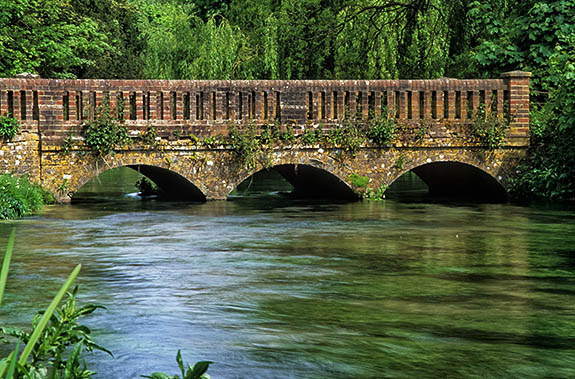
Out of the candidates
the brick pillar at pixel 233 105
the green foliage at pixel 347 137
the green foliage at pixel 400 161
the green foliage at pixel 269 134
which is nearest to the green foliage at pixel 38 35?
the brick pillar at pixel 233 105

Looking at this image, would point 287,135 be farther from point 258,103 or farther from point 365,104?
point 365,104

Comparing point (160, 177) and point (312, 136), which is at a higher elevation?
point (312, 136)

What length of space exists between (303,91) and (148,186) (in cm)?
529

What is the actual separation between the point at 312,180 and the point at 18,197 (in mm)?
6954

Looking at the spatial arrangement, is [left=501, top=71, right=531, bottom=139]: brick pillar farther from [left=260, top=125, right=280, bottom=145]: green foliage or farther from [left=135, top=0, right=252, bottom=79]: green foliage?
[left=135, top=0, right=252, bottom=79]: green foliage

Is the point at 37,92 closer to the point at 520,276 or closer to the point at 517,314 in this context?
the point at 520,276

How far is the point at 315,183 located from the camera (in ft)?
65.0

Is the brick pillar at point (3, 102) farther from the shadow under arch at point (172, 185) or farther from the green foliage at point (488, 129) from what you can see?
the green foliage at point (488, 129)

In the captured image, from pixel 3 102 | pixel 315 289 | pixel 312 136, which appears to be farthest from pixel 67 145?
pixel 315 289

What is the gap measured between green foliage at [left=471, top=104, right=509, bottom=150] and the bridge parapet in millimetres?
109

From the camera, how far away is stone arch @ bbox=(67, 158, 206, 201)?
16.1 m

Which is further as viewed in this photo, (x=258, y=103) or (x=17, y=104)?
(x=258, y=103)

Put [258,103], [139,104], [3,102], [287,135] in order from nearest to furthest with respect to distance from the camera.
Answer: [3,102], [139,104], [287,135], [258,103]

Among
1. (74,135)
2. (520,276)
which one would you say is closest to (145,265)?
(520,276)
